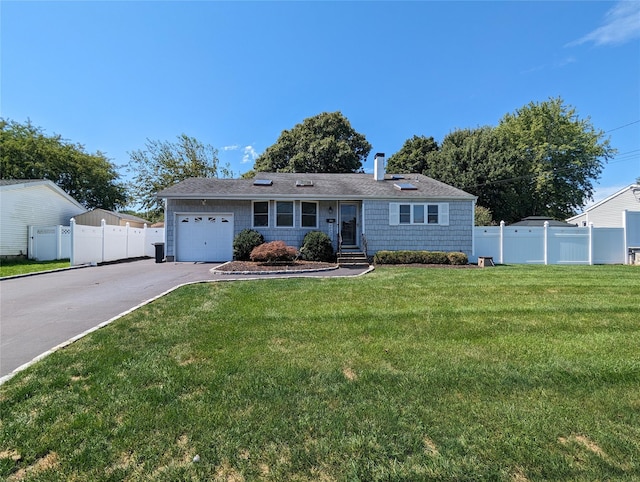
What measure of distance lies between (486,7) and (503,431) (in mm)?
14411

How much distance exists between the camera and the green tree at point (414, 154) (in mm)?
30688

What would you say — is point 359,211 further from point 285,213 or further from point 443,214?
point 443,214

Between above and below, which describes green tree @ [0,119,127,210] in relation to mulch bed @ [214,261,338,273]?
above

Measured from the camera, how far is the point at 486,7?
11406mm

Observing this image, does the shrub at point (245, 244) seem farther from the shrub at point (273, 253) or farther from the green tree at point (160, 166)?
the green tree at point (160, 166)

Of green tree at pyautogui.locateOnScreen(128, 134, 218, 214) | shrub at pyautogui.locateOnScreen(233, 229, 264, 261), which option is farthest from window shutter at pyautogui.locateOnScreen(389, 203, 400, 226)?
green tree at pyautogui.locateOnScreen(128, 134, 218, 214)

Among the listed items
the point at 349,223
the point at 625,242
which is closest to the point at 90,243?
the point at 349,223

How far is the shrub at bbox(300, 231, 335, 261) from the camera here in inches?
551

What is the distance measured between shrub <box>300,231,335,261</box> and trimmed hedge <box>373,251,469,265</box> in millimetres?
2185

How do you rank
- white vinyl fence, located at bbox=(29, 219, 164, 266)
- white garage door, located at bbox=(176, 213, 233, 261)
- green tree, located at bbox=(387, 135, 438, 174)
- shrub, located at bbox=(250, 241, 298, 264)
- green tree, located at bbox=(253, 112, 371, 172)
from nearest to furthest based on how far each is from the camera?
1. shrub, located at bbox=(250, 241, 298, 264)
2. white vinyl fence, located at bbox=(29, 219, 164, 266)
3. white garage door, located at bbox=(176, 213, 233, 261)
4. green tree, located at bbox=(253, 112, 371, 172)
5. green tree, located at bbox=(387, 135, 438, 174)

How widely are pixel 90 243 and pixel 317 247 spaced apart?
34.0ft

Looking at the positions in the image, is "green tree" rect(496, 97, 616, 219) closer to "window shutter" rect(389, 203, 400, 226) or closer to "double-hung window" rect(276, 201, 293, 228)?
"window shutter" rect(389, 203, 400, 226)

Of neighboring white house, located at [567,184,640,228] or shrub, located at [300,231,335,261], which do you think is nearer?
shrub, located at [300,231,335,261]

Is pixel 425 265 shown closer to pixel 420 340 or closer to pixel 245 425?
pixel 420 340
